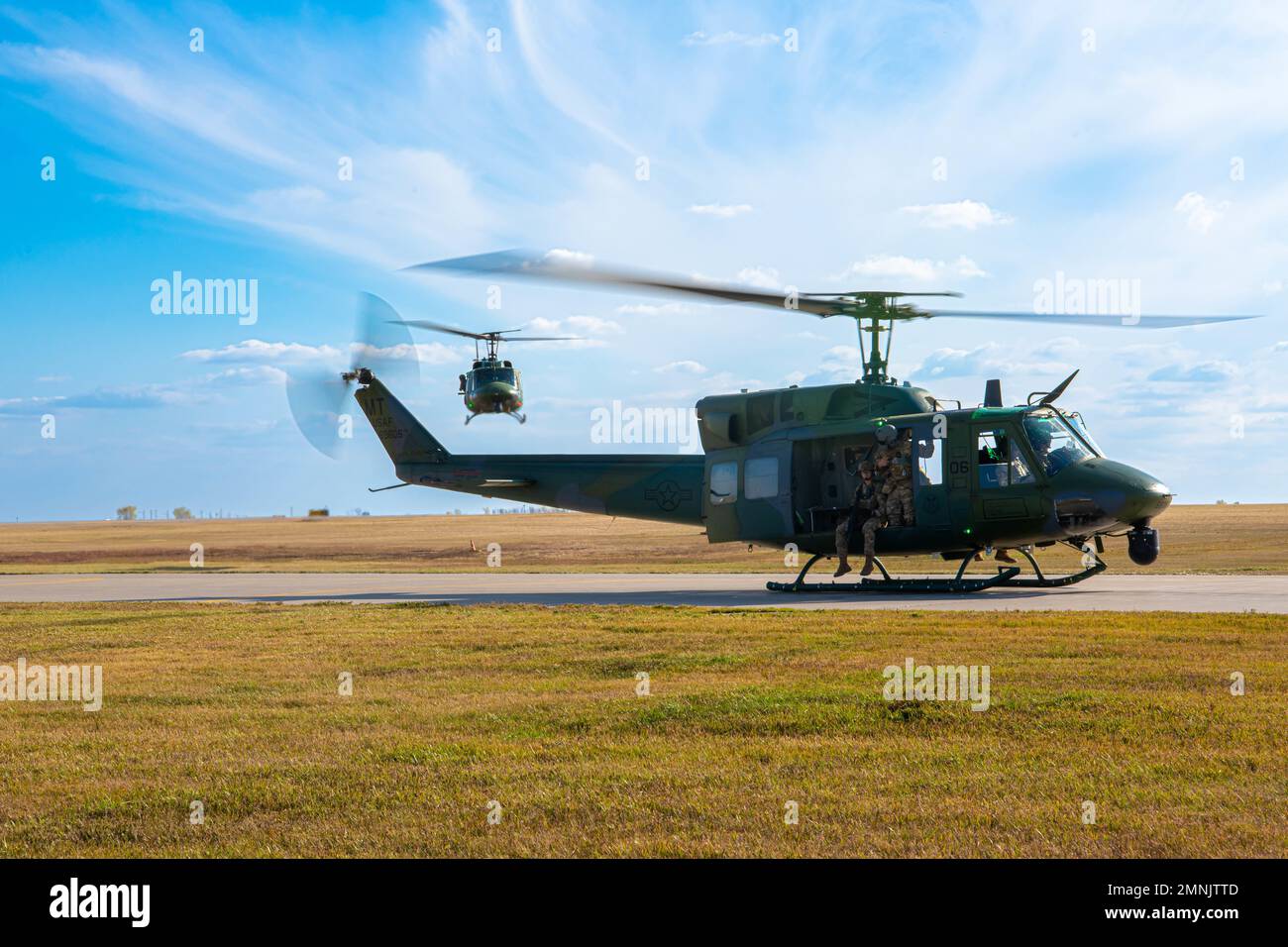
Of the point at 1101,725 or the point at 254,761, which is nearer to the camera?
the point at 254,761

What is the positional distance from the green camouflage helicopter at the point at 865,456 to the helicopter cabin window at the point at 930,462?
0.07 feet

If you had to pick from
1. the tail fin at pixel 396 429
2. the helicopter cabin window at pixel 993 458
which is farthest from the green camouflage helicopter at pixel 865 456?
the tail fin at pixel 396 429

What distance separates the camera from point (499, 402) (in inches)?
1761

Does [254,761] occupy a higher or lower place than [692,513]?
lower

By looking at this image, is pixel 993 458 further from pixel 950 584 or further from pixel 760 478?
pixel 760 478

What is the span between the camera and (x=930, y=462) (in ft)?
66.3

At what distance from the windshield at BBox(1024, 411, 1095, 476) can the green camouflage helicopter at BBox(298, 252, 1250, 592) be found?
0.08ft

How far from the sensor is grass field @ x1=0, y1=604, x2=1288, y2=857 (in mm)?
6141

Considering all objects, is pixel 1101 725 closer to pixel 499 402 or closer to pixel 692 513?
pixel 692 513

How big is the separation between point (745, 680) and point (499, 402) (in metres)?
34.8

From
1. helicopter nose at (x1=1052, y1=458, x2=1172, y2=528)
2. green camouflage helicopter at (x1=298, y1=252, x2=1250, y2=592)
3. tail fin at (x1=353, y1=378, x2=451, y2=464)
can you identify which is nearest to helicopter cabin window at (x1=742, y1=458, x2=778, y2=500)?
green camouflage helicopter at (x1=298, y1=252, x2=1250, y2=592)

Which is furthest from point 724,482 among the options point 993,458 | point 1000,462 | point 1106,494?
point 1106,494
